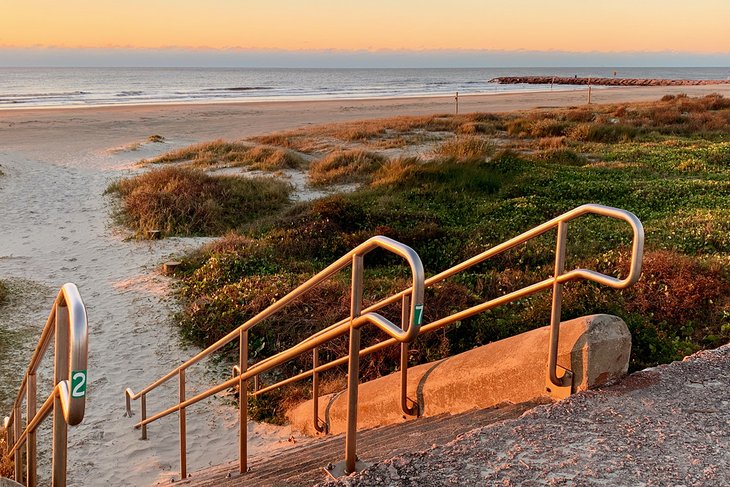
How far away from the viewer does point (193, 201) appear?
13984mm

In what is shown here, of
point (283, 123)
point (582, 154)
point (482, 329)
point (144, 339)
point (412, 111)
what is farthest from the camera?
point (412, 111)

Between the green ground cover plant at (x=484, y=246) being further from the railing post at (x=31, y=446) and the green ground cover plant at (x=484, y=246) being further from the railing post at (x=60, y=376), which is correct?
the railing post at (x=60, y=376)

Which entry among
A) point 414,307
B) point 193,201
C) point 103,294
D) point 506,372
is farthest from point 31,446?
point 193,201

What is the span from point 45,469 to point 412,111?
4174cm

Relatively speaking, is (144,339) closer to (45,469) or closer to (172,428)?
(172,428)

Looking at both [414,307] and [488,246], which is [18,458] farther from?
[488,246]

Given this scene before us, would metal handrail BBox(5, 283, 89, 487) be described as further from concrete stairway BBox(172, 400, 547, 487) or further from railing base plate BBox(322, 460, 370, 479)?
concrete stairway BBox(172, 400, 547, 487)

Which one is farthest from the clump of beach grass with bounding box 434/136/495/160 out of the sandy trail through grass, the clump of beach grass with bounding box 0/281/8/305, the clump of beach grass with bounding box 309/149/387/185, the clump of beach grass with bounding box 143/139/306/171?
the clump of beach grass with bounding box 0/281/8/305

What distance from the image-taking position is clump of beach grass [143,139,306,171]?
63.8ft

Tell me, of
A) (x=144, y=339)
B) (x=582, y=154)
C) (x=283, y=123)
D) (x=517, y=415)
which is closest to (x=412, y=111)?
(x=283, y=123)

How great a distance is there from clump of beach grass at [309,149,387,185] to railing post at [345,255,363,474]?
1433cm

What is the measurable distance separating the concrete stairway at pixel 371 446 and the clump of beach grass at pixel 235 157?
1502 centimetres

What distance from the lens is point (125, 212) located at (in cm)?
1463

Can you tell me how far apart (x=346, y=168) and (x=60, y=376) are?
16163 mm
